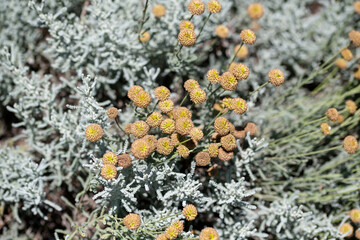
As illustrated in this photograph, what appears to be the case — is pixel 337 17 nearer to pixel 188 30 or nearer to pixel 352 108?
pixel 352 108


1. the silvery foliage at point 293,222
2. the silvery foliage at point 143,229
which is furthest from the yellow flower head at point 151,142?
the silvery foliage at point 293,222

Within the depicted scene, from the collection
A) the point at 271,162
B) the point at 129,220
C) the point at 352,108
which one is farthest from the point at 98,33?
the point at 352,108

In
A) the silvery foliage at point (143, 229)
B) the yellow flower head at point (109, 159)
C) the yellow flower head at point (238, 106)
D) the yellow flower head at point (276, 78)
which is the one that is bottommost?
the silvery foliage at point (143, 229)

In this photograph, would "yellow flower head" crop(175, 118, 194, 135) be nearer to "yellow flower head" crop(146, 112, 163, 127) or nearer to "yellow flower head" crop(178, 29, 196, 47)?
"yellow flower head" crop(146, 112, 163, 127)

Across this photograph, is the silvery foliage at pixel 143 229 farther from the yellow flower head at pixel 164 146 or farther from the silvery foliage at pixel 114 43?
the silvery foliage at pixel 114 43

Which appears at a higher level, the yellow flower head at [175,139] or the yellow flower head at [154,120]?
the yellow flower head at [154,120]

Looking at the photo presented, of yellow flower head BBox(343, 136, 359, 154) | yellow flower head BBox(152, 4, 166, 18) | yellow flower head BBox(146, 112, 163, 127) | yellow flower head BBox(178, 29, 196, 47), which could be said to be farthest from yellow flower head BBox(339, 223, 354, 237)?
yellow flower head BBox(152, 4, 166, 18)
